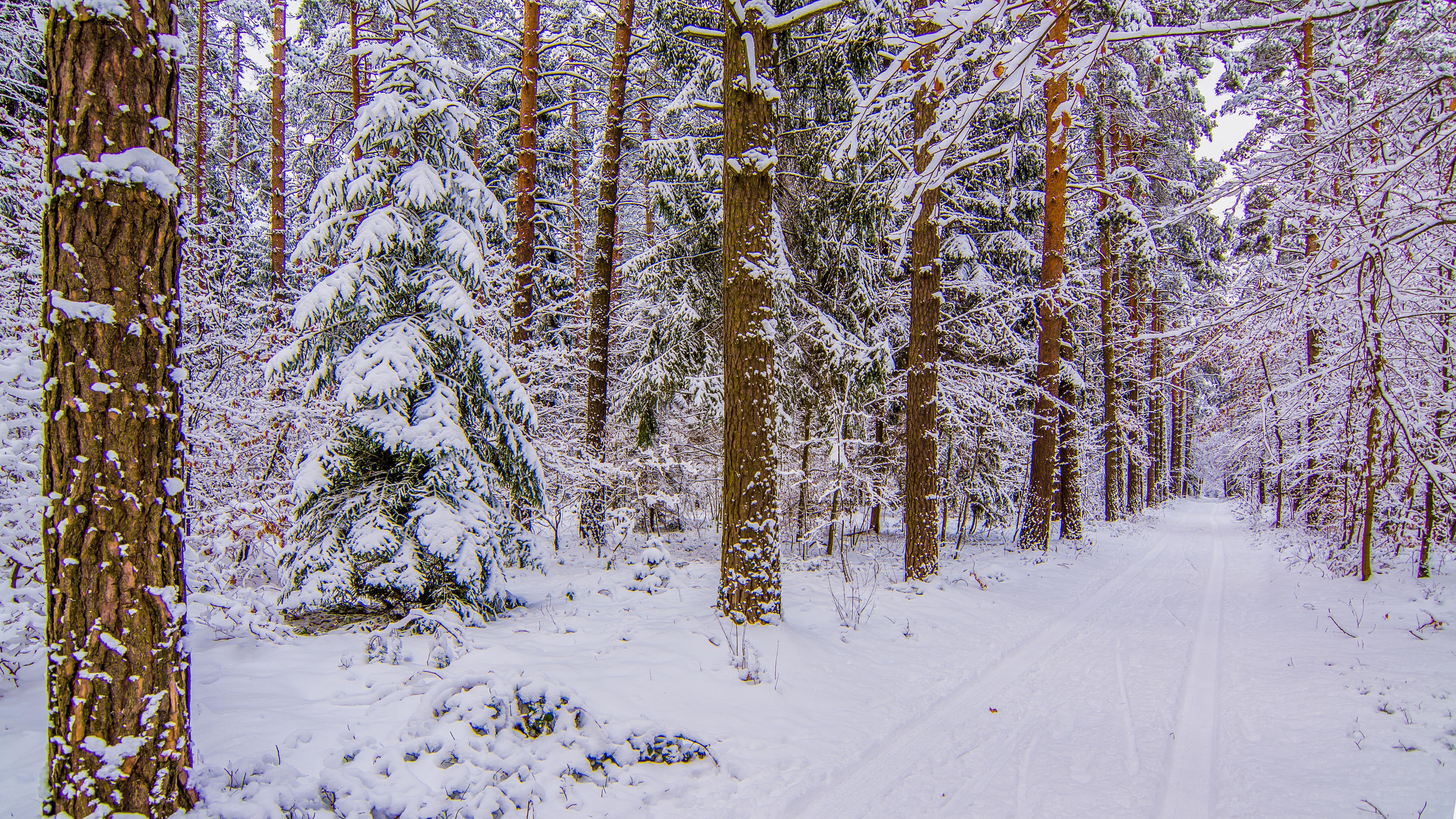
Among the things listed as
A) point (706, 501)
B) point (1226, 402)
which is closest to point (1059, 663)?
point (706, 501)

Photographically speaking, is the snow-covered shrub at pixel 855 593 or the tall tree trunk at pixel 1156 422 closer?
the snow-covered shrub at pixel 855 593

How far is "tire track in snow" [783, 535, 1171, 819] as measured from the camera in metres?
3.71

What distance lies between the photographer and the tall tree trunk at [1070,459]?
14.8 meters

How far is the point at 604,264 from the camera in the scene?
1121cm

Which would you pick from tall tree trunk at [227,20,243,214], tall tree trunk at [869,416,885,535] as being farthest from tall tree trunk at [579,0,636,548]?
tall tree trunk at [227,20,243,214]

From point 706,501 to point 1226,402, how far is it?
21813mm

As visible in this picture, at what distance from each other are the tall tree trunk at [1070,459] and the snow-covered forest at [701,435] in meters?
1.13

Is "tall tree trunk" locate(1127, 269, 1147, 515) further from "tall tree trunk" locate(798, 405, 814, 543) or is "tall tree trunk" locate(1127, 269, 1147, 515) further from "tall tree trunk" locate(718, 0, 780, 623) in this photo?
"tall tree trunk" locate(718, 0, 780, 623)

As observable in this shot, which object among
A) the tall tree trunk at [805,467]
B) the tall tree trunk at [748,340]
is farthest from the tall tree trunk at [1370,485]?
the tall tree trunk at [748,340]

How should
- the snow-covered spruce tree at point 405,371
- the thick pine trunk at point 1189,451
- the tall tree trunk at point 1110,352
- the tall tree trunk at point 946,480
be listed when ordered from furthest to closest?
the thick pine trunk at point 1189,451 → the tall tree trunk at point 1110,352 → the tall tree trunk at point 946,480 → the snow-covered spruce tree at point 405,371

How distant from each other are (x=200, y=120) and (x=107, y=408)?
44.3 ft

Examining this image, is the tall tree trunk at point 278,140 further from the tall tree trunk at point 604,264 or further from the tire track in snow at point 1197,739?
the tire track in snow at point 1197,739

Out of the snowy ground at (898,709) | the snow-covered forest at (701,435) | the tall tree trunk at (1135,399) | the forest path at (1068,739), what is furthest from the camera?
the tall tree trunk at (1135,399)

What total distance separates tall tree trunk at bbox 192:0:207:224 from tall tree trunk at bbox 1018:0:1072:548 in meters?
15.5
